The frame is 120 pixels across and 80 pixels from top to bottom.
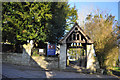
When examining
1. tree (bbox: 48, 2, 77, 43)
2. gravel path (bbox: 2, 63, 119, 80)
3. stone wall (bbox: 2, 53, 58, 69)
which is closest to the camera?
gravel path (bbox: 2, 63, 119, 80)

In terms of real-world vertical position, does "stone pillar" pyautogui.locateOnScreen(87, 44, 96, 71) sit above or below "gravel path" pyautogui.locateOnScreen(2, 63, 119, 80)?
above

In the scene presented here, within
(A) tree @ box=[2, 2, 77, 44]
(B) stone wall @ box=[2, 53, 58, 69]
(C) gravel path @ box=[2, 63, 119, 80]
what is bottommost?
(C) gravel path @ box=[2, 63, 119, 80]

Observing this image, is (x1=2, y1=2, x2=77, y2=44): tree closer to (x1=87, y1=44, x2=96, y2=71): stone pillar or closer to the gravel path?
the gravel path

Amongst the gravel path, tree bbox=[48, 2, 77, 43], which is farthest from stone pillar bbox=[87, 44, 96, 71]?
tree bbox=[48, 2, 77, 43]

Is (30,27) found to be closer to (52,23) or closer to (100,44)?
(52,23)

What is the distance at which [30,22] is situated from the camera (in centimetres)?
1545

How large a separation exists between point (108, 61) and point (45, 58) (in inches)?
296

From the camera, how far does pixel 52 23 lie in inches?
658

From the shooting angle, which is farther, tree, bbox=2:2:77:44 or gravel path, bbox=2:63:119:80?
tree, bbox=2:2:77:44

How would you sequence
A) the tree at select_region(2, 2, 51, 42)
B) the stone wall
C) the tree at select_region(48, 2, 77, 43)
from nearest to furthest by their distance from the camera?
the stone wall → the tree at select_region(2, 2, 51, 42) → the tree at select_region(48, 2, 77, 43)

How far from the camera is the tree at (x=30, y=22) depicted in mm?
15219

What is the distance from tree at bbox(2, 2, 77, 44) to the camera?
599 inches

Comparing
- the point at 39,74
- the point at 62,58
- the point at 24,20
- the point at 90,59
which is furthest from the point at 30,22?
the point at 90,59

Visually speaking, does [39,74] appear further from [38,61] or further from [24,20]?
[24,20]
